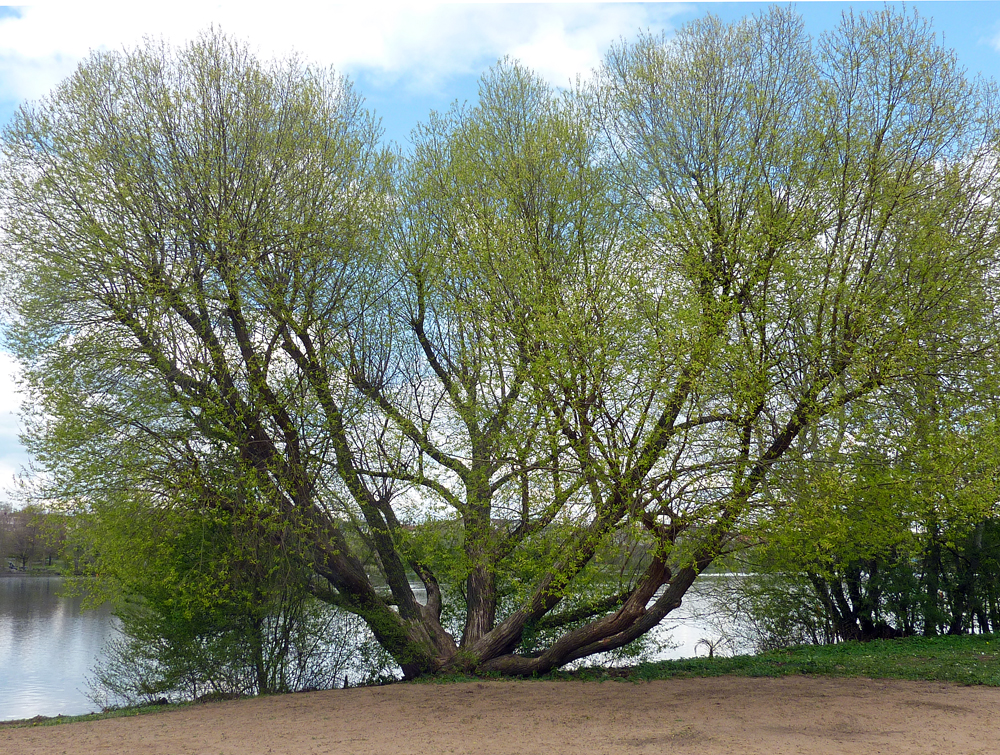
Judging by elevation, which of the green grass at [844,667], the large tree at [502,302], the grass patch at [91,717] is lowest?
the grass patch at [91,717]

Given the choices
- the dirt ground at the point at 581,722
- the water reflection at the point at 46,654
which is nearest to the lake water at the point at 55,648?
the water reflection at the point at 46,654

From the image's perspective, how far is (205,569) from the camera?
12.5 metres

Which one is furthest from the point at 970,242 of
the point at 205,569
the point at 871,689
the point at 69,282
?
the point at 69,282

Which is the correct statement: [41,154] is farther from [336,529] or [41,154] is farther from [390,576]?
[390,576]

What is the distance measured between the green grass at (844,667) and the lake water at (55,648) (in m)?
1.56

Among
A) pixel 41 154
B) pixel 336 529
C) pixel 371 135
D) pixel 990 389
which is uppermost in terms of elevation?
pixel 371 135

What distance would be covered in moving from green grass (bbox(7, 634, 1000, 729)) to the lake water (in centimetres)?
156

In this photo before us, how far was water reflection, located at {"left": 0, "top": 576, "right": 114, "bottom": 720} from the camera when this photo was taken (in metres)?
16.2

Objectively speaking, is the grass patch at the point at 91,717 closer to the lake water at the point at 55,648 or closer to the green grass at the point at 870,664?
the lake water at the point at 55,648

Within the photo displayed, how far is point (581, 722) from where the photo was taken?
30.2 ft

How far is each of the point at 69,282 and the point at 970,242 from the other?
45.8ft

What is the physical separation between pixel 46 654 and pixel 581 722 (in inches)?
772

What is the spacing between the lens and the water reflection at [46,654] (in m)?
16.2

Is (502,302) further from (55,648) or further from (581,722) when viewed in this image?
(55,648)
